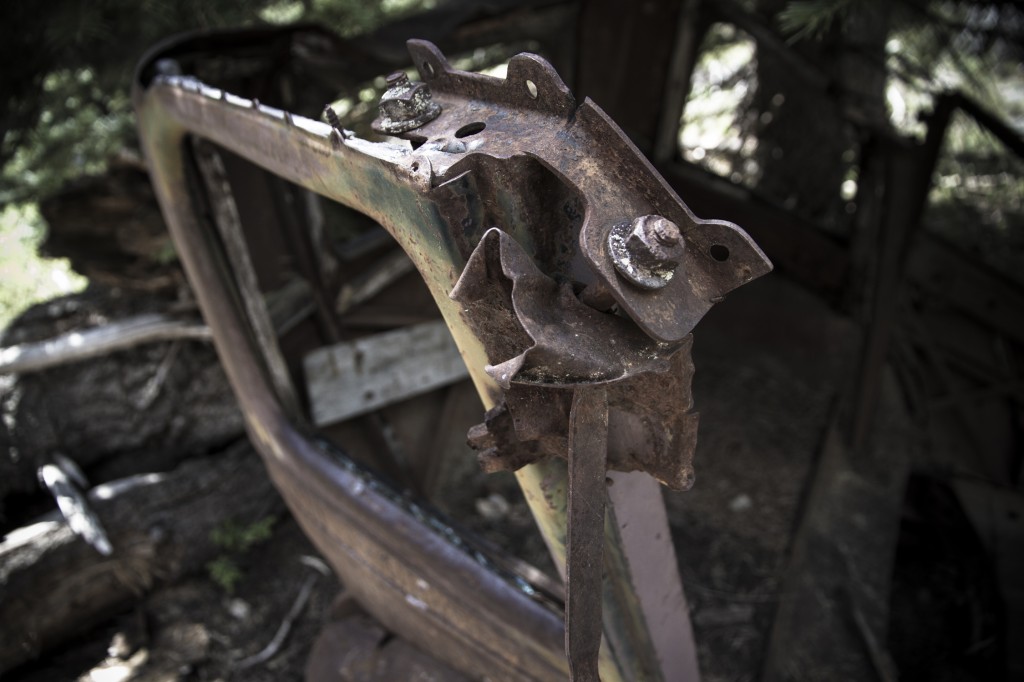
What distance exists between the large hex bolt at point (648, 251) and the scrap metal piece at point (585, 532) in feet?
0.61

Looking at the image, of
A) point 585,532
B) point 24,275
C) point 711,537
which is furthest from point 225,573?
point 24,275

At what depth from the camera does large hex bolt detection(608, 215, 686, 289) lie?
33.6 inches

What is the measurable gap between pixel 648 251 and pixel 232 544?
2597 millimetres

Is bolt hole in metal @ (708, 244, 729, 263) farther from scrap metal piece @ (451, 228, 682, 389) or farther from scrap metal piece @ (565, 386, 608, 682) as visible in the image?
scrap metal piece @ (565, 386, 608, 682)

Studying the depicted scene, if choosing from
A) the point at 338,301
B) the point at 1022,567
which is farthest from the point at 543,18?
the point at 1022,567

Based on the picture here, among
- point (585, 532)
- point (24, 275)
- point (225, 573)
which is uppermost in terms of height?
point (585, 532)

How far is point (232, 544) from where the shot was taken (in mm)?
2945

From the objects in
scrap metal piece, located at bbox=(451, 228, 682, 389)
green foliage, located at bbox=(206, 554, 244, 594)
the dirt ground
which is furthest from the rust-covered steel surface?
green foliage, located at bbox=(206, 554, 244, 594)

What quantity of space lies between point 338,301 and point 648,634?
185 centimetres

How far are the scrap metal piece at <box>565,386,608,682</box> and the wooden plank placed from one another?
5.85ft

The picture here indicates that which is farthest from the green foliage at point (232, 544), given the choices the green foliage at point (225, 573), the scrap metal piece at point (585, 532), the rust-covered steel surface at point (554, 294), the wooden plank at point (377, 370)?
the scrap metal piece at point (585, 532)

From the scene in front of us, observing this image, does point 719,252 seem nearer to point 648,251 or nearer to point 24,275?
point 648,251

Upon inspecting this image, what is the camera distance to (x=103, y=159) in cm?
290

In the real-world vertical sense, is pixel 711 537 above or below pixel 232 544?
below
